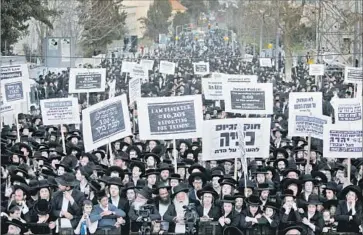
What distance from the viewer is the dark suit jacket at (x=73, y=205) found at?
44.3 ft

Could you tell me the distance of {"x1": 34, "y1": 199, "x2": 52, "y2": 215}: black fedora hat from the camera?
13336 millimetres

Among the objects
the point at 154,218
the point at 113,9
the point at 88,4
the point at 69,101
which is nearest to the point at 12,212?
the point at 154,218

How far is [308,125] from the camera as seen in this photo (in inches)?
772

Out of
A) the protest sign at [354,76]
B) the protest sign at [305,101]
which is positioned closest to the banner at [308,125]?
the protest sign at [305,101]

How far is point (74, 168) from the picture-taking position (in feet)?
56.9

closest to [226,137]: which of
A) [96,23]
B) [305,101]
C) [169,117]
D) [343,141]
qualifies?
[169,117]

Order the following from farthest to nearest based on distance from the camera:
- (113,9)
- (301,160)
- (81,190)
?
(113,9)
(301,160)
(81,190)

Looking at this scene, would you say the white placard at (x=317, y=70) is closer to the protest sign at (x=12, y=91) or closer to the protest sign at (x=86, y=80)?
the protest sign at (x=86, y=80)

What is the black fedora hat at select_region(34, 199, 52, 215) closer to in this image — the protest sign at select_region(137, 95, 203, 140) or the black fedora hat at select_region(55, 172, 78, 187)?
the black fedora hat at select_region(55, 172, 78, 187)

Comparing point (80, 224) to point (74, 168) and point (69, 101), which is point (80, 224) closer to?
point (74, 168)

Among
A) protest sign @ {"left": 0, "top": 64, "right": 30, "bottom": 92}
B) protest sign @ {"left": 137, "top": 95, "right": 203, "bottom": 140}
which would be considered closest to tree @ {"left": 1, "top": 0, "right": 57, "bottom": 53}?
protest sign @ {"left": 0, "top": 64, "right": 30, "bottom": 92}

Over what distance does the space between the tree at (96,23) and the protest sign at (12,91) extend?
40.9 m

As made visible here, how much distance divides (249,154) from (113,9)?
236 ft

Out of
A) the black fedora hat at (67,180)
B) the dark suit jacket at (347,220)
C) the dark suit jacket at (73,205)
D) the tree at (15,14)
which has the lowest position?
the dark suit jacket at (347,220)
